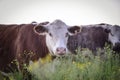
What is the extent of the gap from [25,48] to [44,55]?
0.21 m

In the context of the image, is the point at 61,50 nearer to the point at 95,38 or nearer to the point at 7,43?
the point at 95,38

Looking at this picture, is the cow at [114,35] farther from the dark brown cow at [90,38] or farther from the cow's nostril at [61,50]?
the cow's nostril at [61,50]

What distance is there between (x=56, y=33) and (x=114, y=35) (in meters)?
0.65

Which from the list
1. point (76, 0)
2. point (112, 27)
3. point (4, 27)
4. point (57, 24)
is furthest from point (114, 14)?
point (4, 27)

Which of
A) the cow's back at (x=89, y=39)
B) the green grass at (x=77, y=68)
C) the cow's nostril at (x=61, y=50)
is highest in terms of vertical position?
the cow's back at (x=89, y=39)

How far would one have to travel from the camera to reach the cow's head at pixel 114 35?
2.94 meters

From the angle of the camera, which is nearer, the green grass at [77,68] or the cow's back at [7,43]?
the green grass at [77,68]

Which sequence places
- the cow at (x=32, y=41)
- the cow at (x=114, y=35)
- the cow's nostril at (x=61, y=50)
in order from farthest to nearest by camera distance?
the cow at (x=114, y=35) < the cow at (x=32, y=41) < the cow's nostril at (x=61, y=50)

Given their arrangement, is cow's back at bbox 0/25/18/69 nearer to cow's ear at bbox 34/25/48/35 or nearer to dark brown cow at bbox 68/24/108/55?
cow's ear at bbox 34/25/48/35

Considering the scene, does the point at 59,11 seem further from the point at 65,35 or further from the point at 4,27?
the point at 4,27

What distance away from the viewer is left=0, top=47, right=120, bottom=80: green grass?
2.78 metres

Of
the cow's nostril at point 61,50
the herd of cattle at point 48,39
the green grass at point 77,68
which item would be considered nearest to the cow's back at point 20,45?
the herd of cattle at point 48,39

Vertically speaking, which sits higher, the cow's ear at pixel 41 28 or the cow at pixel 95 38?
the cow's ear at pixel 41 28

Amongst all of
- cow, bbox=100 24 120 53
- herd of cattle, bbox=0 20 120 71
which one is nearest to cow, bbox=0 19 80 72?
herd of cattle, bbox=0 20 120 71
